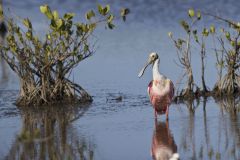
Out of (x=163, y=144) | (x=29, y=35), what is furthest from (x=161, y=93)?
(x=29, y=35)

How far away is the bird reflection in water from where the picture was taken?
8633 millimetres

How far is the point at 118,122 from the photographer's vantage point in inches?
471

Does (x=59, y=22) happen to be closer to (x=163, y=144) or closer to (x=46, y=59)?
(x=46, y=59)

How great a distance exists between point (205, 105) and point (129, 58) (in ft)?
28.2

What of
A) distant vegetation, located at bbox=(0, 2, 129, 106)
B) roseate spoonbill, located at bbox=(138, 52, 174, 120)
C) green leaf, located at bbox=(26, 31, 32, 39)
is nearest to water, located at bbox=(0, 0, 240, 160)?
roseate spoonbill, located at bbox=(138, 52, 174, 120)

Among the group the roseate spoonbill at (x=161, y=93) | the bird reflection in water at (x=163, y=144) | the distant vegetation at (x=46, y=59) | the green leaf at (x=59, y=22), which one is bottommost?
the bird reflection in water at (x=163, y=144)

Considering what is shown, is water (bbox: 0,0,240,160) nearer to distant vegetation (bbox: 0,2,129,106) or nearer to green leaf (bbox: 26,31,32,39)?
distant vegetation (bbox: 0,2,129,106)

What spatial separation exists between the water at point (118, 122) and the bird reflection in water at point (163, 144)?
0.02m

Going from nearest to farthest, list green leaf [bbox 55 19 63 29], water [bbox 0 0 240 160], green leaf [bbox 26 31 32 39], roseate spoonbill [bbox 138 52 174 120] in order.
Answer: water [bbox 0 0 240 160], roseate spoonbill [bbox 138 52 174 120], green leaf [bbox 55 19 63 29], green leaf [bbox 26 31 32 39]

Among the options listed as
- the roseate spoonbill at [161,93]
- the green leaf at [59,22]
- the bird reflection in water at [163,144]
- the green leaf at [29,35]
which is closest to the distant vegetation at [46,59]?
the green leaf at [29,35]

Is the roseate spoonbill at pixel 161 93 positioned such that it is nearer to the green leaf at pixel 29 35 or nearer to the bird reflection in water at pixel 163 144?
the bird reflection in water at pixel 163 144

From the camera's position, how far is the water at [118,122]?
8.98 meters

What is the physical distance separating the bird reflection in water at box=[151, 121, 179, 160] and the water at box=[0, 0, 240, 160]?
2 centimetres

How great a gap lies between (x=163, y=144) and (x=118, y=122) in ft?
8.30
